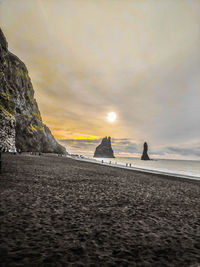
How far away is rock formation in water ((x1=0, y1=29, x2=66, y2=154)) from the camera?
46.3 metres

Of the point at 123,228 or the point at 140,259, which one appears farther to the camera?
the point at 123,228

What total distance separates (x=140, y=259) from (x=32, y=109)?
10389cm

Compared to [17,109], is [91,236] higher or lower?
lower

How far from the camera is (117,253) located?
382 cm

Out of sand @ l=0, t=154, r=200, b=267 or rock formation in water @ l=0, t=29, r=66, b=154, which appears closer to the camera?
sand @ l=0, t=154, r=200, b=267

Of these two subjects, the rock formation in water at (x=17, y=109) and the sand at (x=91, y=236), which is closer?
the sand at (x=91, y=236)

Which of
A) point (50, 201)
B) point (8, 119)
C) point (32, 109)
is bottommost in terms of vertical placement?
point (50, 201)

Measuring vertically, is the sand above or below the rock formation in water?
below

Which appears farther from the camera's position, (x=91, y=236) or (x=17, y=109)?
(x=17, y=109)

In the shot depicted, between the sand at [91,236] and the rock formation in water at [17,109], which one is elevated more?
the rock formation in water at [17,109]

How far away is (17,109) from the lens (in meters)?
73.8

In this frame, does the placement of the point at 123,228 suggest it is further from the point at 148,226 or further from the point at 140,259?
the point at 140,259

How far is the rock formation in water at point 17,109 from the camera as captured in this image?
1822 inches

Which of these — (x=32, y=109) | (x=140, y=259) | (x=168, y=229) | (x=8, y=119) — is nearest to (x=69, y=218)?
(x=140, y=259)
